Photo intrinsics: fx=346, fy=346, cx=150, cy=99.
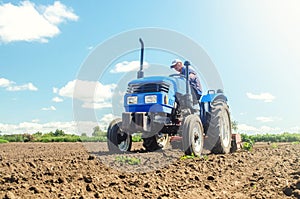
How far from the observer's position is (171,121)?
7977 millimetres

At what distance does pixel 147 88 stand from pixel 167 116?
0.78 meters

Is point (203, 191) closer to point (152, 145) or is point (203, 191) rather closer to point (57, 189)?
point (57, 189)

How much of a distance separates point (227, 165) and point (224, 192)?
6.33 ft

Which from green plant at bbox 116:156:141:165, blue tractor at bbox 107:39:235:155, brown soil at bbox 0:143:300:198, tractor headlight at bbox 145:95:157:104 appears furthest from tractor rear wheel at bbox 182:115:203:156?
green plant at bbox 116:156:141:165

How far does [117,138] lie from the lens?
8125 millimetres

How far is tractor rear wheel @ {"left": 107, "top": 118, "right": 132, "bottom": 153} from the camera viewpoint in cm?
797

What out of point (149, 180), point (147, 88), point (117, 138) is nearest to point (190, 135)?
point (147, 88)

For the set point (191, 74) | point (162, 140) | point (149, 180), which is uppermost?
point (191, 74)

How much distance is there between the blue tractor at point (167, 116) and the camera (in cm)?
733

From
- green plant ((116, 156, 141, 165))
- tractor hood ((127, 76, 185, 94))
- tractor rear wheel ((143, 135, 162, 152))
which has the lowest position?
green plant ((116, 156, 141, 165))

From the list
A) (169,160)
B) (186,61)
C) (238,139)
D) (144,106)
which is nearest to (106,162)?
(169,160)

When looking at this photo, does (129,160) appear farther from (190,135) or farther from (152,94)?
(152,94)

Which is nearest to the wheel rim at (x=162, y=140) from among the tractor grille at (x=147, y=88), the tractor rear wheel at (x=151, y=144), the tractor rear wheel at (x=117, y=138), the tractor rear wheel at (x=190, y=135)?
the tractor rear wheel at (x=151, y=144)

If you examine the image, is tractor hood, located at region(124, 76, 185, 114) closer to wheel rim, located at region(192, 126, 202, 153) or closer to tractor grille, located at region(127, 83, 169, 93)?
tractor grille, located at region(127, 83, 169, 93)
